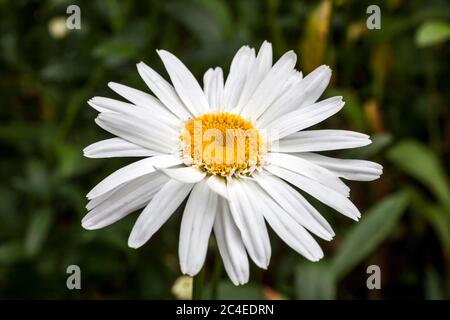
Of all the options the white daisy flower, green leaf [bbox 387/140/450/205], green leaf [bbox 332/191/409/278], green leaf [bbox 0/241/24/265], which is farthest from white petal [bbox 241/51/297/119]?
green leaf [bbox 0/241/24/265]

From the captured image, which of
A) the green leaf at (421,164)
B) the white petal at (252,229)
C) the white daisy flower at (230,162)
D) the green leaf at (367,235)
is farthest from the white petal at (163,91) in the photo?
the green leaf at (421,164)

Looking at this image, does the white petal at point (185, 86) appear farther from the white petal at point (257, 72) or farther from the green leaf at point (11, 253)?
the green leaf at point (11, 253)

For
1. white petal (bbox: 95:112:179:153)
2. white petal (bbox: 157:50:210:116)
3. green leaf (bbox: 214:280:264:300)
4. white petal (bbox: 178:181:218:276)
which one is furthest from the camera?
green leaf (bbox: 214:280:264:300)

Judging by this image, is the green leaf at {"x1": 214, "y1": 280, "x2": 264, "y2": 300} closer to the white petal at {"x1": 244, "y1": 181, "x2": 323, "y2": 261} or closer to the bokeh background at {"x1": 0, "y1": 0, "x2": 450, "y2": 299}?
the bokeh background at {"x1": 0, "y1": 0, "x2": 450, "y2": 299}

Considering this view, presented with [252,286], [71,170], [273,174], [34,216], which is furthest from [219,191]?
[34,216]

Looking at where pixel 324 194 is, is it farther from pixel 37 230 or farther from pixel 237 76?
pixel 37 230

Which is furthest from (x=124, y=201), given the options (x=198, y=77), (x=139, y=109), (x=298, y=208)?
(x=198, y=77)
